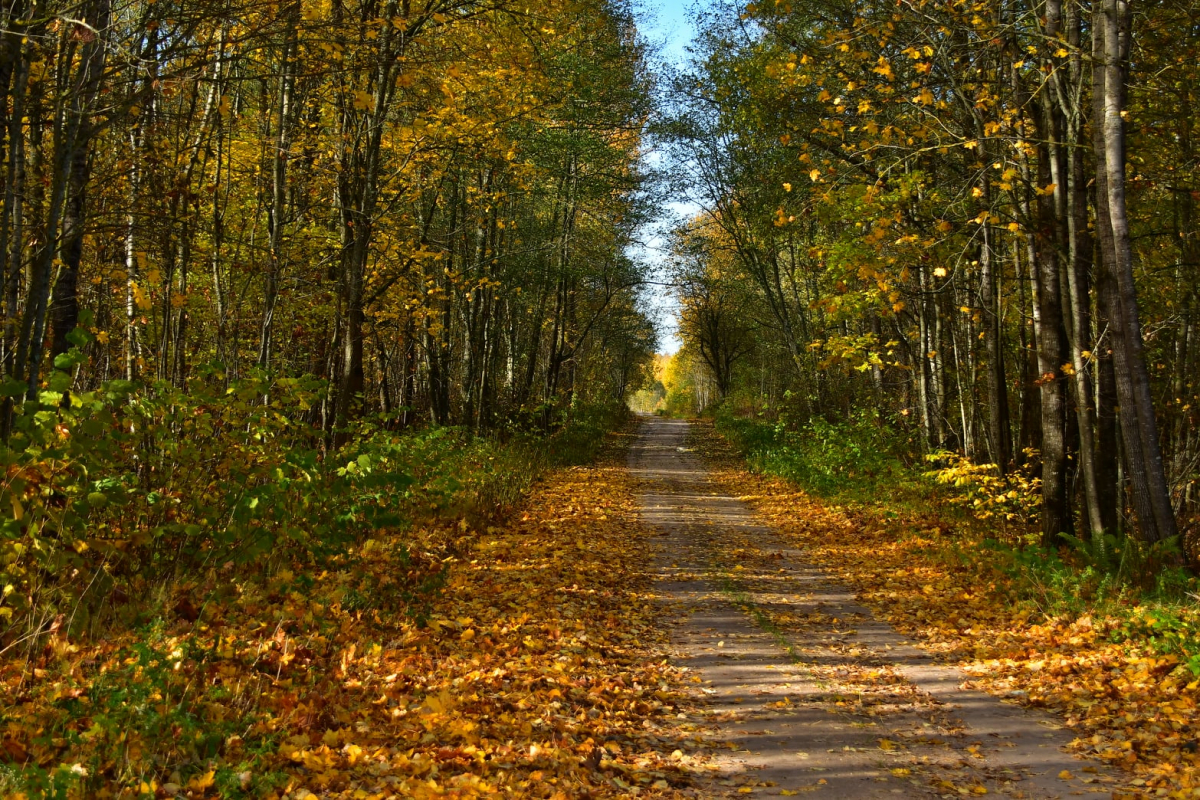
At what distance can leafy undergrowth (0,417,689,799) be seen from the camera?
351cm

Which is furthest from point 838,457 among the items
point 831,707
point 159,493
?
point 159,493

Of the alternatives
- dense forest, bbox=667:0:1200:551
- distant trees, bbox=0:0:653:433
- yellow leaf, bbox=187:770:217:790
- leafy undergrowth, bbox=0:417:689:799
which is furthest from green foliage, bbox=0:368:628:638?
dense forest, bbox=667:0:1200:551

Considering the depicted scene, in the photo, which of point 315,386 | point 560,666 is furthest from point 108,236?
point 560,666

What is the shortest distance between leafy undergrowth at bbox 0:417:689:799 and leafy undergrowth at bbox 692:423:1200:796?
8.05 feet

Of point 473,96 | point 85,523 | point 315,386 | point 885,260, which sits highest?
point 473,96

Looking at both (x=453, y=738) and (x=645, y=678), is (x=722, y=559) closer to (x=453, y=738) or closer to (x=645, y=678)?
(x=645, y=678)

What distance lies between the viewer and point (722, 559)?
9.50 meters

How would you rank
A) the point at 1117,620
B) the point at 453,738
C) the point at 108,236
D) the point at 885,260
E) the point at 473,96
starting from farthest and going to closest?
the point at 473,96
the point at 885,260
the point at 108,236
the point at 1117,620
the point at 453,738

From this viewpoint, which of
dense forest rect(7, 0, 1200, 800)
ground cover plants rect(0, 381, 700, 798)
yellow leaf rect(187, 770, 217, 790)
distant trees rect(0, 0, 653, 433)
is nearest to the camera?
yellow leaf rect(187, 770, 217, 790)

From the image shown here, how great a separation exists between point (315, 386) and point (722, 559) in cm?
531

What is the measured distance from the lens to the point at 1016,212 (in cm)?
855

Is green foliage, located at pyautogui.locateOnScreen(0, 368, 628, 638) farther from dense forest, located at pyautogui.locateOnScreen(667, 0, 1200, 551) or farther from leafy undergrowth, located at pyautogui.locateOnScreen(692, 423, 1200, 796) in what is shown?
dense forest, located at pyautogui.locateOnScreen(667, 0, 1200, 551)

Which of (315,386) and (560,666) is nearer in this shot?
(560,666)

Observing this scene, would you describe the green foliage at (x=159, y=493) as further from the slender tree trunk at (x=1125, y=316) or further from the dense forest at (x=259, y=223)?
the slender tree trunk at (x=1125, y=316)
